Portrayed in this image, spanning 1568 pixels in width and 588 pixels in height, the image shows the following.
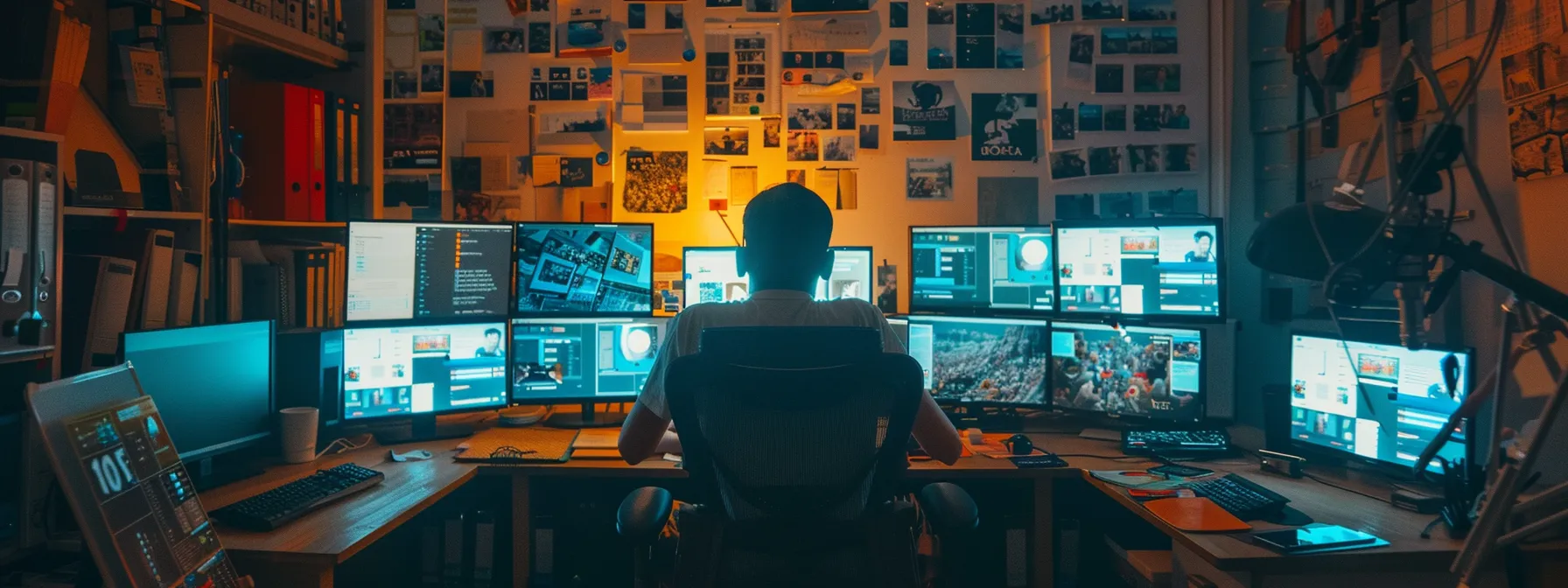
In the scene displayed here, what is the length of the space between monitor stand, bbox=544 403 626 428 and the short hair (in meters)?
1.39

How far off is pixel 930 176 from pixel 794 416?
1876 mm

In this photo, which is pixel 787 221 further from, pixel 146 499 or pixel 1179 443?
pixel 1179 443

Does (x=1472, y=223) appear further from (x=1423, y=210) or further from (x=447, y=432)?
(x=447, y=432)

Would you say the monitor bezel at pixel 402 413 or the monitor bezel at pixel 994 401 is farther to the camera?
the monitor bezel at pixel 994 401

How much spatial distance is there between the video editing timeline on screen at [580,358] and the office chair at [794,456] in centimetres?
132

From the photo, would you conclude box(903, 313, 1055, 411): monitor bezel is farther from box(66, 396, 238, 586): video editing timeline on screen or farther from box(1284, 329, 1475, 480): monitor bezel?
box(66, 396, 238, 586): video editing timeline on screen

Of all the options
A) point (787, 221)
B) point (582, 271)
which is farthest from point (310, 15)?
point (787, 221)

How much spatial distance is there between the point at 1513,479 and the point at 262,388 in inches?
107

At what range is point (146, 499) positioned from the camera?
151 cm

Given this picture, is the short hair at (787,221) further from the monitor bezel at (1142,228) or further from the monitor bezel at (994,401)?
the monitor bezel at (1142,228)

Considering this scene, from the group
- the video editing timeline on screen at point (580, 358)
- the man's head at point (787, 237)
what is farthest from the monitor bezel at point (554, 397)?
the man's head at point (787, 237)

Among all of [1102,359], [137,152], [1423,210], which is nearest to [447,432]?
[137,152]

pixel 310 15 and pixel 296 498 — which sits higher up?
pixel 310 15

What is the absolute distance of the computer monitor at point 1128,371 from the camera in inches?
101
